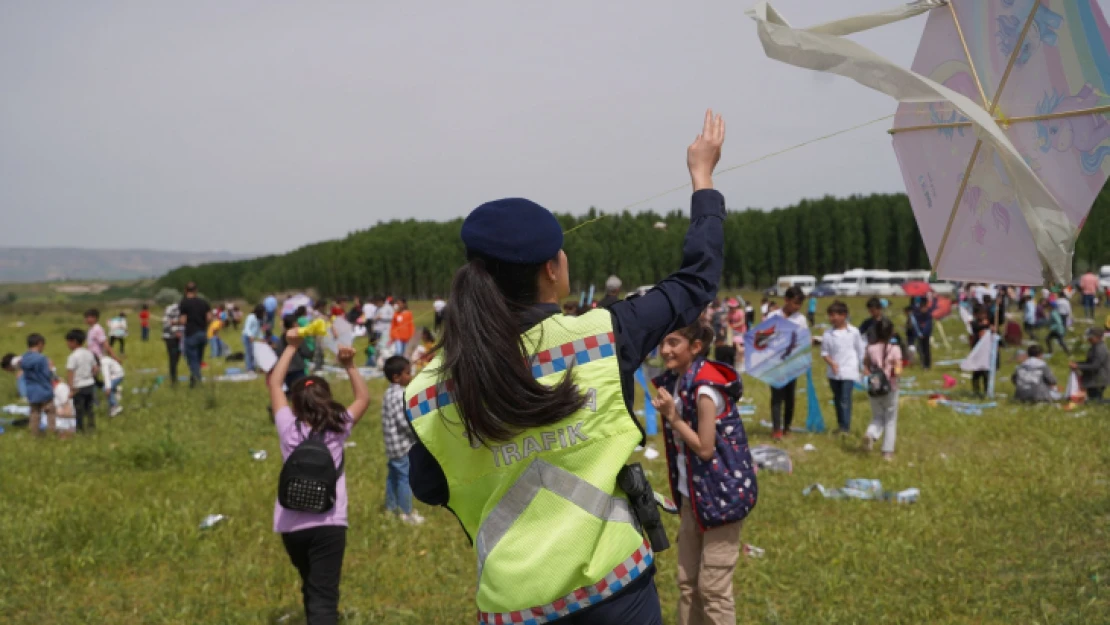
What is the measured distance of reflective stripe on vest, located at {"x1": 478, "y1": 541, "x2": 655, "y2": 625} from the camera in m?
2.24

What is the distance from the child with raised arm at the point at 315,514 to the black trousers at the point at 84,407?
343 inches

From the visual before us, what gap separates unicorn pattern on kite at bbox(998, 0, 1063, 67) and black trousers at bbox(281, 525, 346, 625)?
3742 mm

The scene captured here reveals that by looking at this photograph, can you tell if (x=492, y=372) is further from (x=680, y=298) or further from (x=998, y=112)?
(x=998, y=112)

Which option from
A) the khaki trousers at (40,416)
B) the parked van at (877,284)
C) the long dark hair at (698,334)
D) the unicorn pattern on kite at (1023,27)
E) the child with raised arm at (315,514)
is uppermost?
the unicorn pattern on kite at (1023,27)

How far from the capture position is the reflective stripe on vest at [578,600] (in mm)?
2244

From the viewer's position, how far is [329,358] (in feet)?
76.6

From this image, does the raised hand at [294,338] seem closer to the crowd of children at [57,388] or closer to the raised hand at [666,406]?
the raised hand at [666,406]

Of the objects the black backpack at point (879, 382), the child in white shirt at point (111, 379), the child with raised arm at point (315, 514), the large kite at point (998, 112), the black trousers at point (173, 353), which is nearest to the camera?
the large kite at point (998, 112)

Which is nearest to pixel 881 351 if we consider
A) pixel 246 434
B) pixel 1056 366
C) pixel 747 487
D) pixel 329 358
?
pixel 747 487

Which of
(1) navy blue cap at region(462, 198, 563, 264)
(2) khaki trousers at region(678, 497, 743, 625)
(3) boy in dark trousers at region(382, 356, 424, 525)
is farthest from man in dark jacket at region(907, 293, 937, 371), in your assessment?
(1) navy blue cap at region(462, 198, 563, 264)

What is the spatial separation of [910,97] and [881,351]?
7.62 metres

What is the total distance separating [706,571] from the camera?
4090mm

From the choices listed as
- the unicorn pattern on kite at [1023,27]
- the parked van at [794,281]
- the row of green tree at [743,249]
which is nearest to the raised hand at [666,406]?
the unicorn pattern on kite at [1023,27]

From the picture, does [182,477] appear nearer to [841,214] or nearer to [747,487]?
[747,487]
